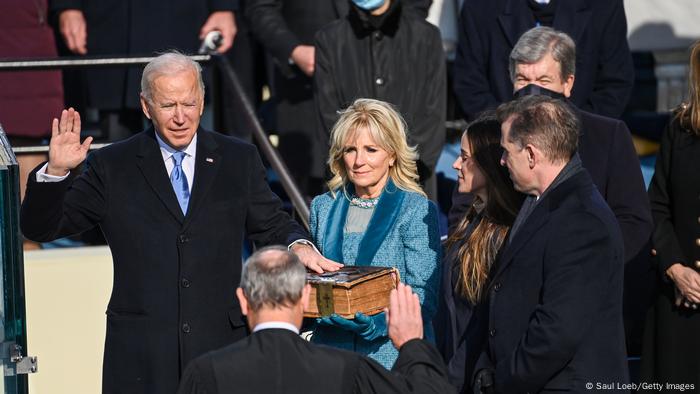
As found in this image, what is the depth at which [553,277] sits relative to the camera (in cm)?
404

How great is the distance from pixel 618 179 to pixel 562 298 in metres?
1.54

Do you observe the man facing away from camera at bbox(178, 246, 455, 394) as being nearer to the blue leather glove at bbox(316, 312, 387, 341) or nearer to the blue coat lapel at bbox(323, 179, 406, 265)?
the blue leather glove at bbox(316, 312, 387, 341)

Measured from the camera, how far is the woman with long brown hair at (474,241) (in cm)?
451

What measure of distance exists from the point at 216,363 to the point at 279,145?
4210 millimetres

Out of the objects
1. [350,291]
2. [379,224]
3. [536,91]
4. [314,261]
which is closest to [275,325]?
[350,291]

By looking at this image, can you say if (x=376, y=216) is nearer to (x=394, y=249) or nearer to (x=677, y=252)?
(x=394, y=249)

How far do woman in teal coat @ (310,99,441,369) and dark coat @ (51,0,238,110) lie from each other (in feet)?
8.85

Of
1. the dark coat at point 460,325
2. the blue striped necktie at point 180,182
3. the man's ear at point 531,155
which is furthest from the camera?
the blue striped necktie at point 180,182

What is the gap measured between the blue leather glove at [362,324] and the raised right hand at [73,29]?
11.1 ft

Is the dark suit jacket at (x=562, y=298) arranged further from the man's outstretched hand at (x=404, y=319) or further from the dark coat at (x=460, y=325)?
the man's outstretched hand at (x=404, y=319)

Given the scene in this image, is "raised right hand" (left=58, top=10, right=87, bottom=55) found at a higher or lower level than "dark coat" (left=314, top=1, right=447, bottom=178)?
higher

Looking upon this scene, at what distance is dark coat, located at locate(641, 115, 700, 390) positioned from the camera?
5.48m

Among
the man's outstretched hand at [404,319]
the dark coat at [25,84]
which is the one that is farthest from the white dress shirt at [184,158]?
the dark coat at [25,84]

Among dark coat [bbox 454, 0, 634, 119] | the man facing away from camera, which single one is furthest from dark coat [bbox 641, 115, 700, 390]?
the man facing away from camera
